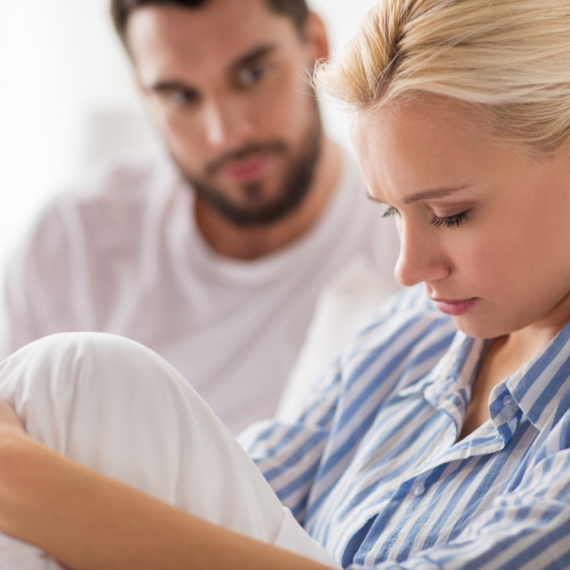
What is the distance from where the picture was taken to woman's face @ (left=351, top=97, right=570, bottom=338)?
0.74 m

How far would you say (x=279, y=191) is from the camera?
1.86 m

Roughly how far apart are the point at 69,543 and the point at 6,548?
0.06 m

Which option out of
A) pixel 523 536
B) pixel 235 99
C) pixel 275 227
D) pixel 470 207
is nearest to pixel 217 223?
pixel 275 227

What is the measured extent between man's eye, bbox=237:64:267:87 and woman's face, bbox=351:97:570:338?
3.08 feet

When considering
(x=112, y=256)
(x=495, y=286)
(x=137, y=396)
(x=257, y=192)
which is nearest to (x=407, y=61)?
(x=495, y=286)

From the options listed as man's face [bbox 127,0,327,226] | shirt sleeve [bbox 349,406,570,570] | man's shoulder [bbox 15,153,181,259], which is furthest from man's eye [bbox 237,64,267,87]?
shirt sleeve [bbox 349,406,570,570]

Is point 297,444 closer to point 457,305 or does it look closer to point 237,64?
point 457,305

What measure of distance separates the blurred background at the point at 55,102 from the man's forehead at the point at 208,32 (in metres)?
0.96

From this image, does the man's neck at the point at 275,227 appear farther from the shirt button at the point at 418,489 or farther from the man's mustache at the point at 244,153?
the shirt button at the point at 418,489

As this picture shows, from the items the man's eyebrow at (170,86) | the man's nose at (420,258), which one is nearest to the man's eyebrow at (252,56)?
the man's eyebrow at (170,86)

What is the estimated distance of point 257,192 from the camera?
1854 millimetres

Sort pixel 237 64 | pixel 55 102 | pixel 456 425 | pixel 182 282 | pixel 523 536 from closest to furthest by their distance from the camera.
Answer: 1. pixel 523 536
2. pixel 456 425
3. pixel 237 64
4. pixel 182 282
5. pixel 55 102

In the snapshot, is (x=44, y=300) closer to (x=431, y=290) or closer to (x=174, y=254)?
(x=174, y=254)

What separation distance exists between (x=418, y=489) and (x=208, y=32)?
3.81ft
